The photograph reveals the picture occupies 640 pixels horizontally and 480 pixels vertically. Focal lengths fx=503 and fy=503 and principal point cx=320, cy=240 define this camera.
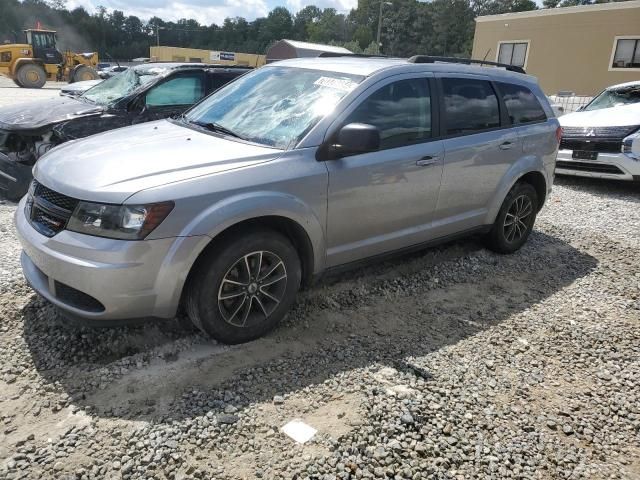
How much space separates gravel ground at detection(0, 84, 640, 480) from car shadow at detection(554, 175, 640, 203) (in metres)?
4.28

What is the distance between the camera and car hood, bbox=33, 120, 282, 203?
2834 mm

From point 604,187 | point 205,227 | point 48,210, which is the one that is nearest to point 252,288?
point 205,227

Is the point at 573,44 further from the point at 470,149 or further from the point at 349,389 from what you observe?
the point at 349,389

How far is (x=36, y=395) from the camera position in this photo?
2.73 metres

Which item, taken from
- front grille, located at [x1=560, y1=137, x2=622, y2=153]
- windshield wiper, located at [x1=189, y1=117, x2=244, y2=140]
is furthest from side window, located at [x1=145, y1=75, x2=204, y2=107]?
front grille, located at [x1=560, y1=137, x2=622, y2=153]

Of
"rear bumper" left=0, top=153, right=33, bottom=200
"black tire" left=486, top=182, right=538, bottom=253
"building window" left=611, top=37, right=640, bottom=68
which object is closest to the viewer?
"black tire" left=486, top=182, right=538, bottom=253

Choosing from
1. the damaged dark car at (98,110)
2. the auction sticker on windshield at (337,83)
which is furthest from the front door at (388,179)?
the damaged dark car at (98,110)

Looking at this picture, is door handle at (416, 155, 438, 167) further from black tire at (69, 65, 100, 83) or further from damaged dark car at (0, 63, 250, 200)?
black tire at (69, 65, 100, 83)

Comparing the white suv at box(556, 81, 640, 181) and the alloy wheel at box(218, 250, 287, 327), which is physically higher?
the white suv at box(556, 81, 640, 181)

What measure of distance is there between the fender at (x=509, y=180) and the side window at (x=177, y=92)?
14.3 feet

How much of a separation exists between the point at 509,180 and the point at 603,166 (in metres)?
4.27

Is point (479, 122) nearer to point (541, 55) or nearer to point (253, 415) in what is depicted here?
point (253, 415)

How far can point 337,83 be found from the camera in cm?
375

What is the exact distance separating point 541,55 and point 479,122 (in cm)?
2438
